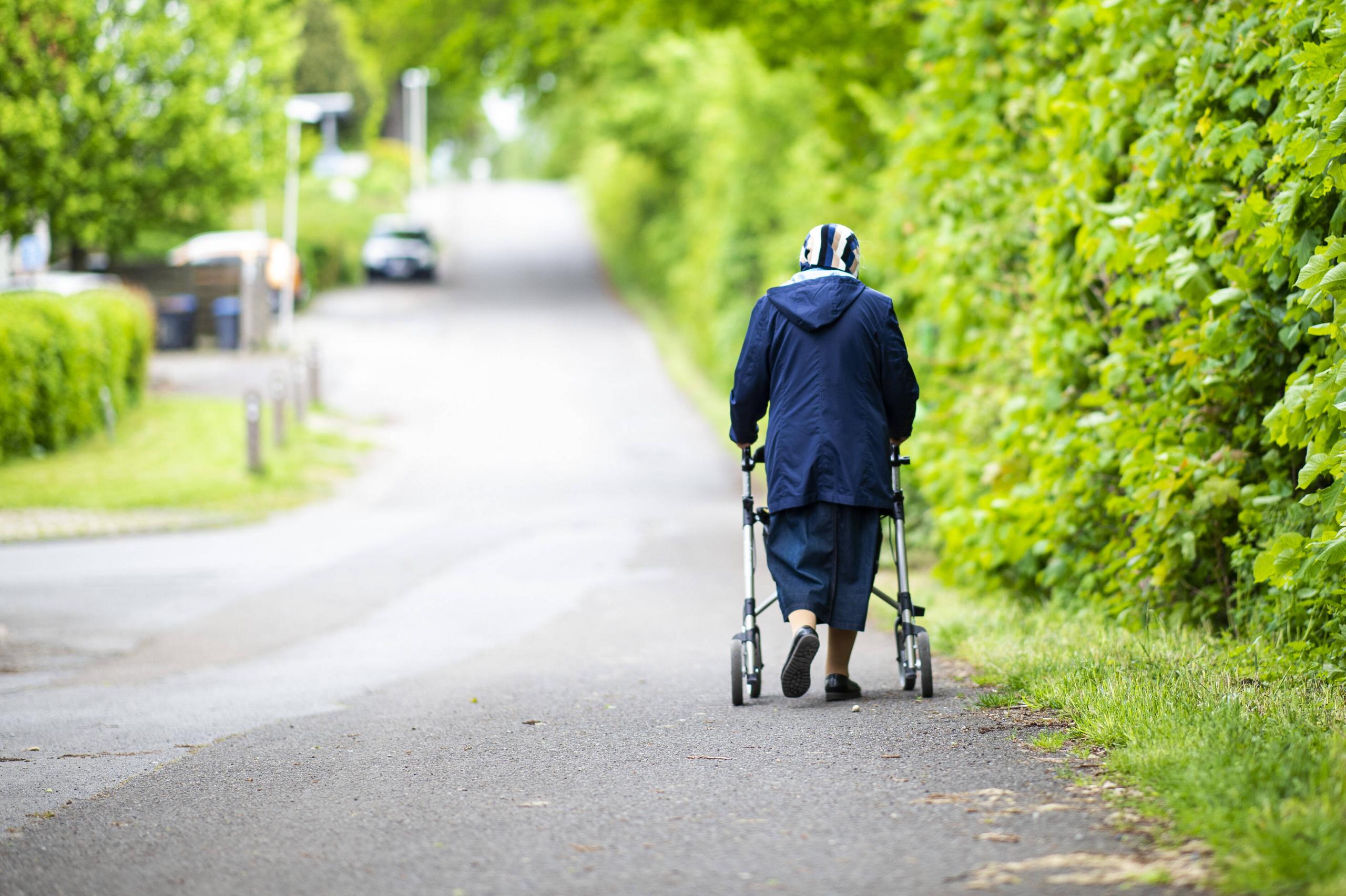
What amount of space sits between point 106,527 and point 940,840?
1359 centimetres

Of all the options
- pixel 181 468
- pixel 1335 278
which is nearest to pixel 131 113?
pixel 181 468

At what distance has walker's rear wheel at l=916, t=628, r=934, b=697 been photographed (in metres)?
5.95

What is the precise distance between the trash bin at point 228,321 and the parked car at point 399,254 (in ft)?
44.2

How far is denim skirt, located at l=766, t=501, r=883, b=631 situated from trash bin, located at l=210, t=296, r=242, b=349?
27.9 m

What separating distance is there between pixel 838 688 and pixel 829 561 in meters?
0.57

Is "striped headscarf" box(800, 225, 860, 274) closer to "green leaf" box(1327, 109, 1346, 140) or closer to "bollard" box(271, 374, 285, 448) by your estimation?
"green leaf" box(1327, 109, 1346, 140)

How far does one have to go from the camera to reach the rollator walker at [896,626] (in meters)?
6.00

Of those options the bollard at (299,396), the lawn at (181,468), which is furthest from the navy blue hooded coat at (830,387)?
the bollard at (299,396)

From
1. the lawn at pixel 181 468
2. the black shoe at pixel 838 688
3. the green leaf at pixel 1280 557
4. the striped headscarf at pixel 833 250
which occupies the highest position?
the striped headscarf at pixel 833 250

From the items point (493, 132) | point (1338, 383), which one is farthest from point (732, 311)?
point (493, 132)

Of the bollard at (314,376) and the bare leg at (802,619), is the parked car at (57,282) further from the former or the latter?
the bare leg at (802,619)

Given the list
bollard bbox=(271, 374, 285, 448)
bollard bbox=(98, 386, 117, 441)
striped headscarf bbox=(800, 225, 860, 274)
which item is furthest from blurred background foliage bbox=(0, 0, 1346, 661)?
bollard bbox=(98, 386, 117, 441)

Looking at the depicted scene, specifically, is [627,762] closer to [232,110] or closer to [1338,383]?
[1338,383]

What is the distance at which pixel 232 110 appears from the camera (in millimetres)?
26781
